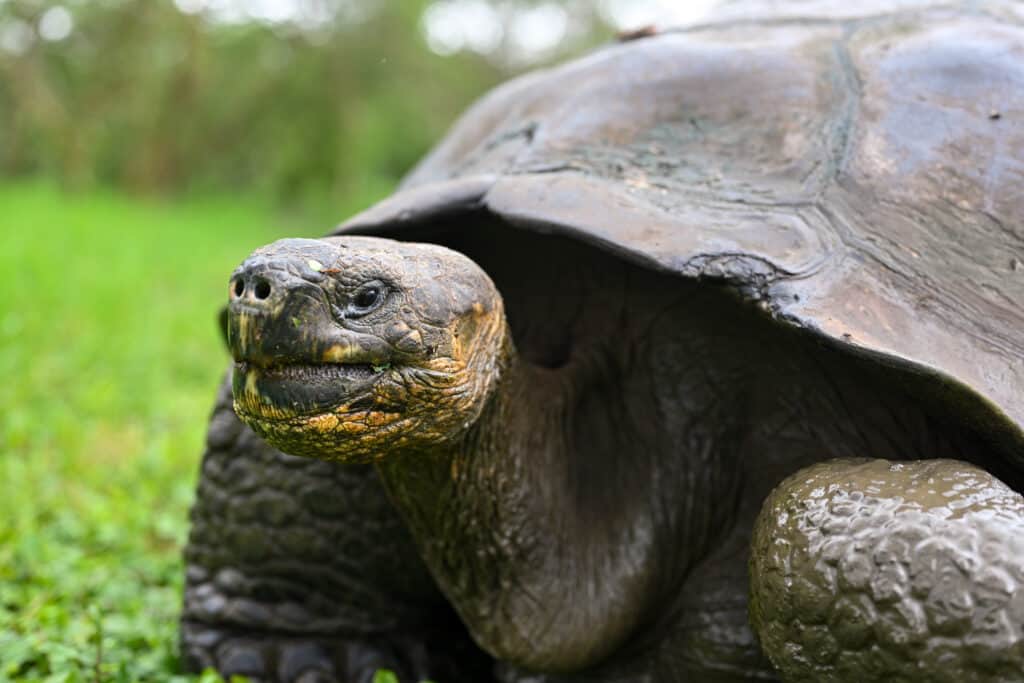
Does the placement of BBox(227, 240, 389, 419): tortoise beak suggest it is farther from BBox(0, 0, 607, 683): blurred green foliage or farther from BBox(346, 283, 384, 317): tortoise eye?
BBox(0, 0, 607, 683): blurred green foliage

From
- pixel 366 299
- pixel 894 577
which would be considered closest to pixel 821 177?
pixel 894 577

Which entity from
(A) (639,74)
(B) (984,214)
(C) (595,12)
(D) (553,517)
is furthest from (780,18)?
(C) (595,12)

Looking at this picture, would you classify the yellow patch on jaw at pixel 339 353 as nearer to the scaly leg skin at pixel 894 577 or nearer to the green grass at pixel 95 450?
the scaly leg skin at pixel 894 577

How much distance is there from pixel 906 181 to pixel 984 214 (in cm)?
15

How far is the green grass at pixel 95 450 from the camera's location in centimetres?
230

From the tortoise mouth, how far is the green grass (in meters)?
0.93

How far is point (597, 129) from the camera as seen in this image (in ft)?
7.16

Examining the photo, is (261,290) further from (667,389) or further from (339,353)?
(667,389)

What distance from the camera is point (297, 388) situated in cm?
147

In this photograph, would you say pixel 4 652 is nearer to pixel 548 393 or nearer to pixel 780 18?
pixel 548 393

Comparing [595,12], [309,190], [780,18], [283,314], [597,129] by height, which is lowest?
[283,314]

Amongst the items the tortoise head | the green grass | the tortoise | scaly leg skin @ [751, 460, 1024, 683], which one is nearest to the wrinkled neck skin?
the tortoise

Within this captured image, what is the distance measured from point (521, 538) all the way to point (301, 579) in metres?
0.73

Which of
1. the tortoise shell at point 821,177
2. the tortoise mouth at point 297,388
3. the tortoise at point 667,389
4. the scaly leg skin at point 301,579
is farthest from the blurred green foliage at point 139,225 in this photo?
the tortoise shell at point 821,177
